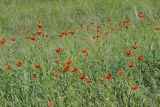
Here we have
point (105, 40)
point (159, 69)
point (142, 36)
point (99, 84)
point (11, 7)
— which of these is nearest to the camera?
point (99, 84)

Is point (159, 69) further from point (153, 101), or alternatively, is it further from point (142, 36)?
point (142, 36)

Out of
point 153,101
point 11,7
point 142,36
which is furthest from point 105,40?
point 11,7

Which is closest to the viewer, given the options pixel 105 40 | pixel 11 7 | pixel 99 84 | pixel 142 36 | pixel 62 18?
pixel 99 84

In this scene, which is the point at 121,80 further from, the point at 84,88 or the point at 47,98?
the point at 47,98

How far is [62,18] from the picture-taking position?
8656mm

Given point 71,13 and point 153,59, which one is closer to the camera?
point 153,59

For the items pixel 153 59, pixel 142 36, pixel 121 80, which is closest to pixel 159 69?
pixel 153 59

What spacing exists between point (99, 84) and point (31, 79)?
0.78 metres

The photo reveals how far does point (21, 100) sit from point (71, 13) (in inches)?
213

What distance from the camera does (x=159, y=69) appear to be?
3605mm

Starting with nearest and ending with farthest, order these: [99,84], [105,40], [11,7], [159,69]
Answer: [99,84] → [159,69] → [105,40] → [11,7]

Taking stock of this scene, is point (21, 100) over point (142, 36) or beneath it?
beneath

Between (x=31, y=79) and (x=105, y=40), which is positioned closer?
(x=31, y=79)

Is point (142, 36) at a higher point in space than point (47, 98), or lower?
higher
